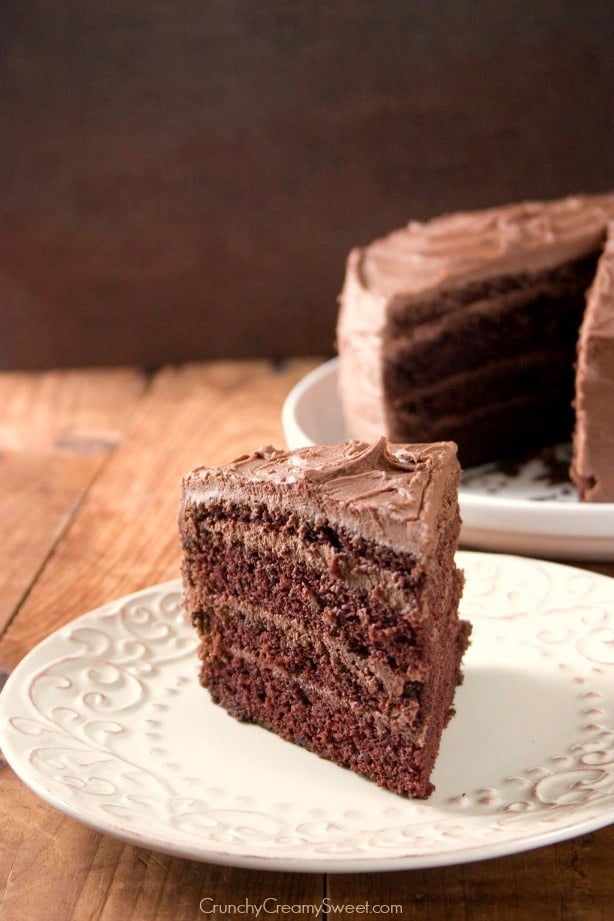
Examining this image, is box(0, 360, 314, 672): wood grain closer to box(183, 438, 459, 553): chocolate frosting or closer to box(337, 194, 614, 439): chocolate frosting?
box(337, 194, 614, 439): chocolate frosting

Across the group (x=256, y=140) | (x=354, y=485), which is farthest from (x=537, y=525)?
(x=256, y=140)

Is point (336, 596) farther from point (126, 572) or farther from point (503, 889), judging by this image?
point (126, 572)

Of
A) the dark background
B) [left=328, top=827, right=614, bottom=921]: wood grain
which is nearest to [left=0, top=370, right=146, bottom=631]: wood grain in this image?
the dark background

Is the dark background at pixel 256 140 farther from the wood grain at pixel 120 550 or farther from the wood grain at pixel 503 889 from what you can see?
the wood grain at pixel 503 889

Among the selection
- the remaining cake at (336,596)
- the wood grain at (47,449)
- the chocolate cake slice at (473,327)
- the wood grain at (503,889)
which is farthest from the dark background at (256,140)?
the wood grain at (503,889)

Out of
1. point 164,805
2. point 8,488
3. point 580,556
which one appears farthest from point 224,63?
point 164,805

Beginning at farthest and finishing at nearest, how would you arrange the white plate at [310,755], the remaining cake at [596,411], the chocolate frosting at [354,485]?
the remaining cake at [596,411]
the chocolate frosting at [354,485]
the white plate at [310,755]
